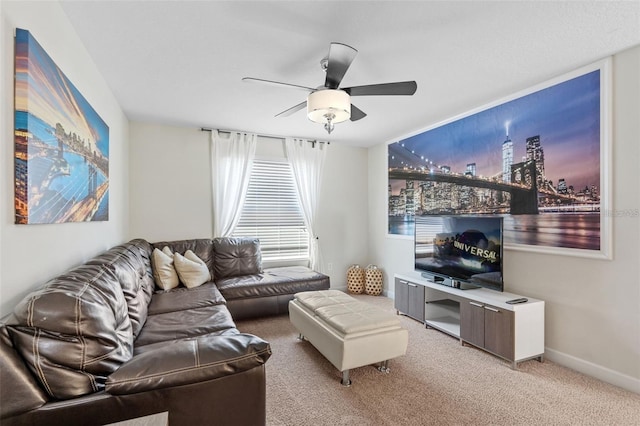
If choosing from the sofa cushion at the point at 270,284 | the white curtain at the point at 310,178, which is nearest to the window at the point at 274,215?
the white curtain at the point at 310,178

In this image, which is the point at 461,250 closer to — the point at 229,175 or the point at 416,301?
the point at 416,301

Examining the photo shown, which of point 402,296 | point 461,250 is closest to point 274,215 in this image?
point 402,296

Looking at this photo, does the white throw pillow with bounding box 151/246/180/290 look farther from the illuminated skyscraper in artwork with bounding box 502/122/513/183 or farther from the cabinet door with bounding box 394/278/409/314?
the illuminated skyscraper in artwork with bounding box 502/122/513/183

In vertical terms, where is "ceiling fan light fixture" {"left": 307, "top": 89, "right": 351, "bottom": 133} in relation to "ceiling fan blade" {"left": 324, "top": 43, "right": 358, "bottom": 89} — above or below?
below

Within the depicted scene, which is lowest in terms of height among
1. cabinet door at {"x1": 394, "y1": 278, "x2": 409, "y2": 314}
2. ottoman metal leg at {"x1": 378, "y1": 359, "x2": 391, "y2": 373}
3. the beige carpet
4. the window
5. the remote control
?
the beige carpet

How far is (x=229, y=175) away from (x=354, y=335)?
3006 millimetres

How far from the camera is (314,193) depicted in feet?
15.4

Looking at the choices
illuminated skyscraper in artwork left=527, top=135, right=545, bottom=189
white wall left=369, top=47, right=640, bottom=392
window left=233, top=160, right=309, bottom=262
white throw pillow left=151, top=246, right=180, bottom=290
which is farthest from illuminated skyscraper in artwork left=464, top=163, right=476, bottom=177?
white throw pillow left=151, top=246, right=180, bottom=290

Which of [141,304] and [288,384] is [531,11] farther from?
[141,304]

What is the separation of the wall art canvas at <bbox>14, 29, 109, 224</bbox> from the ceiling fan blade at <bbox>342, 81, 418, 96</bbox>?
5.87 ft

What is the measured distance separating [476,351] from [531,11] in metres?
2.74

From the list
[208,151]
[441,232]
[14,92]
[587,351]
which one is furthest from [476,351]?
[208,151]

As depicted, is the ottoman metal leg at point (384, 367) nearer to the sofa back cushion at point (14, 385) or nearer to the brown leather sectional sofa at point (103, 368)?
the brown leather sectional sofa at point (103, 368)

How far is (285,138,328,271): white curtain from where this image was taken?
460cm
